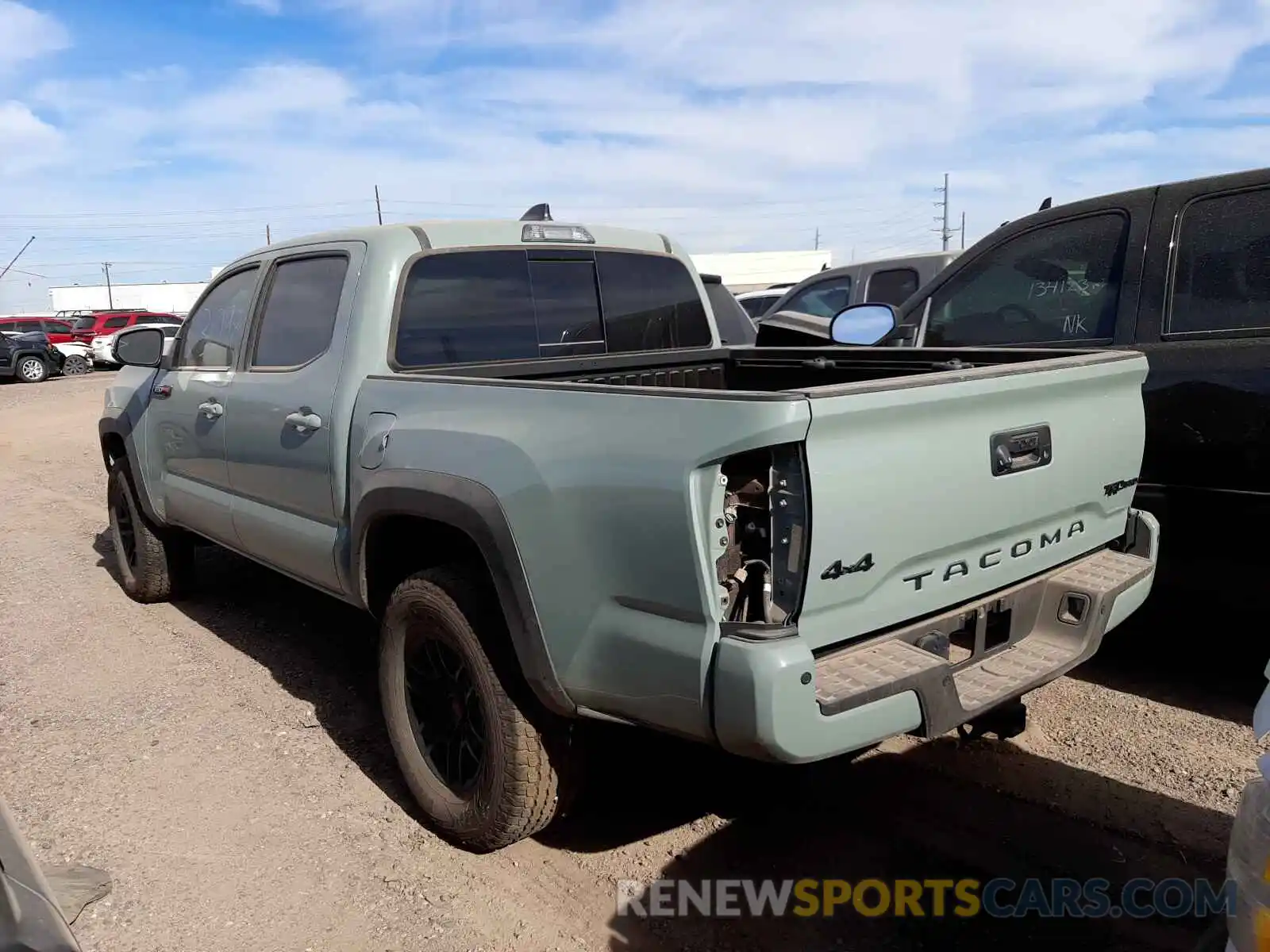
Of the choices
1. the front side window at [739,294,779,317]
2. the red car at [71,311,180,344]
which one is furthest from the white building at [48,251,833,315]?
the front side window at [739,294,779,317]

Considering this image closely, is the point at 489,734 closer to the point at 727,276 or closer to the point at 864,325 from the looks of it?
the point at 864,325

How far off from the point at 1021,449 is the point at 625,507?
1107mm

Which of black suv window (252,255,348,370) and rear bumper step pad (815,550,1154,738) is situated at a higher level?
black suv window (252,255,348,370)

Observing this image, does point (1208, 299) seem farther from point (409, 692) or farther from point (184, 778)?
point (184, 778)

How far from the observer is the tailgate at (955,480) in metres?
2.28

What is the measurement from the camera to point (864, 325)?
15.8 feet

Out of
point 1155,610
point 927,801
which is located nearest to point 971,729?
point 927,801

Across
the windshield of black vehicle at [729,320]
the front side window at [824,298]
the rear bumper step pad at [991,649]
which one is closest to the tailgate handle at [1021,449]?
the rear bumper step pad at [991,649]

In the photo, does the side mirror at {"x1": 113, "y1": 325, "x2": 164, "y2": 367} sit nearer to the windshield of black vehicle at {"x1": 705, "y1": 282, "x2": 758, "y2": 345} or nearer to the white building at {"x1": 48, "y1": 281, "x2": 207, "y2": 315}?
the windshield of black vehicle at {"x1": 705, "y1": 282, "x2": 758, "y2": 345}

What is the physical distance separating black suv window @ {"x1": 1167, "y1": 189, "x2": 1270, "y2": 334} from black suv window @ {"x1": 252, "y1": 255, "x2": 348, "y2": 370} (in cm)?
324

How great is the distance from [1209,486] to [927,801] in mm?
1566

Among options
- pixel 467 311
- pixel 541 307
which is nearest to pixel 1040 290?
pixel 541 307

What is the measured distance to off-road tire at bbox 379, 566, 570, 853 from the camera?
288 centimetres

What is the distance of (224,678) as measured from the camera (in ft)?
15.4
